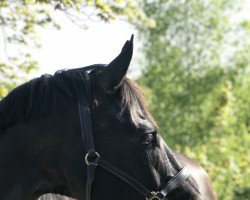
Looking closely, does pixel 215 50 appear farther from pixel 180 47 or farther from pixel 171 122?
pixel 171 122

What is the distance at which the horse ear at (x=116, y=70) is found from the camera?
111 inches

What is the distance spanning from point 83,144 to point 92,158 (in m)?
0.09

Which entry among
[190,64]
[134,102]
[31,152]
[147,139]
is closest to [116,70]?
[134,102]

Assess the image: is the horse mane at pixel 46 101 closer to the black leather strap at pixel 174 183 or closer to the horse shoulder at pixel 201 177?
the black leather strap at pixel 174 183

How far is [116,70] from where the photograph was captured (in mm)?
2861

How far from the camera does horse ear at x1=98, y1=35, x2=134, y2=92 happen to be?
9.25ft

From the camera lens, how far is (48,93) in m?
2.99


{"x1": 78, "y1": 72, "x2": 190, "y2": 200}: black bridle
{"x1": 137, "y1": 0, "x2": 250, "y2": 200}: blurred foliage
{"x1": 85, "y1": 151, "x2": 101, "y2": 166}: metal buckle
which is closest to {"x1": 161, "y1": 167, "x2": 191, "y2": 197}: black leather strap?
{"x1": 78, "y1": 72, "x2": 190, "y2": 200}: black bridle

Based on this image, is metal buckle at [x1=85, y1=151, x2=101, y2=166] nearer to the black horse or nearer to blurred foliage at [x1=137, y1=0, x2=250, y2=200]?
the black horse

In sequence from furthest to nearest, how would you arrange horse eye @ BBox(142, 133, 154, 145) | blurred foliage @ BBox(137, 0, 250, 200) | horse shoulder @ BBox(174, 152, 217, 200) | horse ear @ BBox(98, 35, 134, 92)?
blurred foliage @ BBox(137, 0, 250, 200)
horse shoulder @ BBox(174, 152, 217, 200)
horse eye @ BBox(142, 133, 154, 145)
horse ear @ BBox(98, 35, 134, 92)

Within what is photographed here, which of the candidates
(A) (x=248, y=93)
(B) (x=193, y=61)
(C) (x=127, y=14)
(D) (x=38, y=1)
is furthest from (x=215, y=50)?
(D) (x=38, y=1)

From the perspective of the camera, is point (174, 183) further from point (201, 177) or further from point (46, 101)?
point (201, 177)

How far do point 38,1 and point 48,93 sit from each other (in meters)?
1.76

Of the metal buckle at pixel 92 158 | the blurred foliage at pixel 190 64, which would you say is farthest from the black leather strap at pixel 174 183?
the blurred foliage at pixel 190 64
